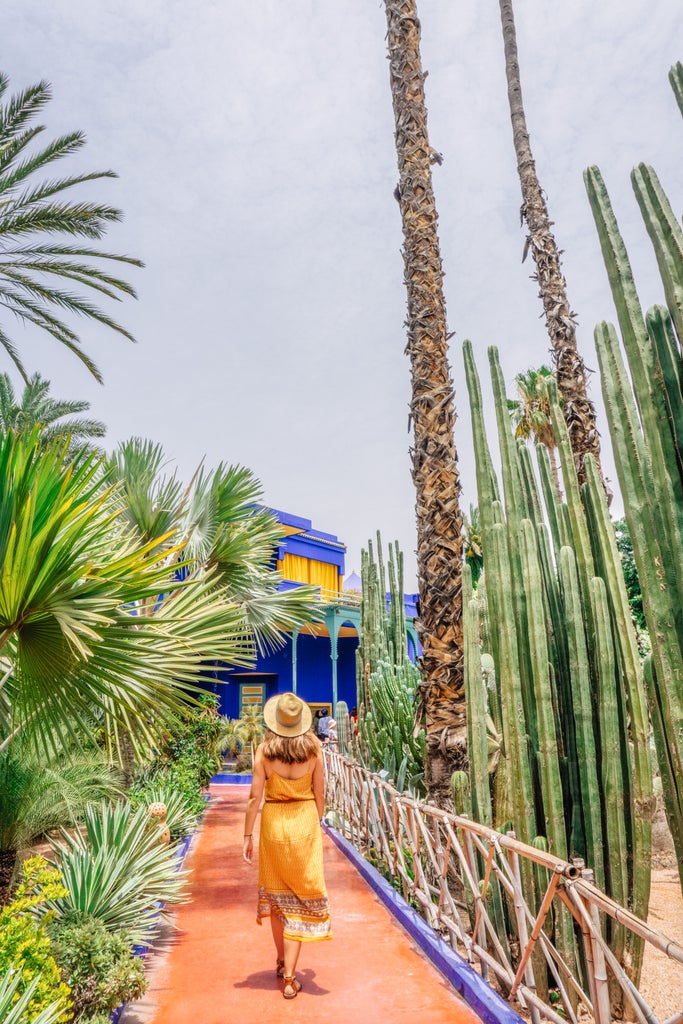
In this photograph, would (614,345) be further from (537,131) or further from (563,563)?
(537,131)

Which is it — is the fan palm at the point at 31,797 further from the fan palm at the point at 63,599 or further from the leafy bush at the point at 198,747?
the leafy bush at the point at 198,747

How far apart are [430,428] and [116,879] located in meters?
4.31

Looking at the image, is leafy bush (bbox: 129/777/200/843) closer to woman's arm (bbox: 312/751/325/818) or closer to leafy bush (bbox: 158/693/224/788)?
leafy bush (bbox: 158/693/224/788)

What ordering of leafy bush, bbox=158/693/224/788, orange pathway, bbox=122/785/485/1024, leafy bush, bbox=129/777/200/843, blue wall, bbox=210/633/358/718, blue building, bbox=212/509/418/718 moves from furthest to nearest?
blue wall, bbox=210/633/358/718
blue building, bbox=212/509/418/718
leafy bush, bbox=158/693/224/788
leafy bush, bbox=129/777/200/843
orange pathway, bbox=122/785/485/1024

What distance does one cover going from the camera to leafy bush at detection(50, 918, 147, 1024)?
3.44m

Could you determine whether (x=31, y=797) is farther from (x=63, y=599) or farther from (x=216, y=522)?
(x=63, y=599)

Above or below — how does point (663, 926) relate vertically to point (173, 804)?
below

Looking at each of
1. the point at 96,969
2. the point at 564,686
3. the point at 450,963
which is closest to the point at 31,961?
the point at 96,969

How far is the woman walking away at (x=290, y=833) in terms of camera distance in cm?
387

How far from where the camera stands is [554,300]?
10367 millimetres

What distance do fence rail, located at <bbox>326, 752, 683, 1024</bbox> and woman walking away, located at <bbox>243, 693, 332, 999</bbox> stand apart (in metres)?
0.90

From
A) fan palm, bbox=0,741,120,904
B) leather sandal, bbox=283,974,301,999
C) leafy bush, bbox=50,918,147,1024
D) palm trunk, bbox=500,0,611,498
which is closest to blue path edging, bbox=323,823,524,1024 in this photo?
leather sandal, bbox=283,974,301,999

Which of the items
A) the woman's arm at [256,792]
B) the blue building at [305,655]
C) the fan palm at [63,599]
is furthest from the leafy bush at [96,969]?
the blue building at [305,655]

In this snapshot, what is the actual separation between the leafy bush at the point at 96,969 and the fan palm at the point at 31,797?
9.53 feet
